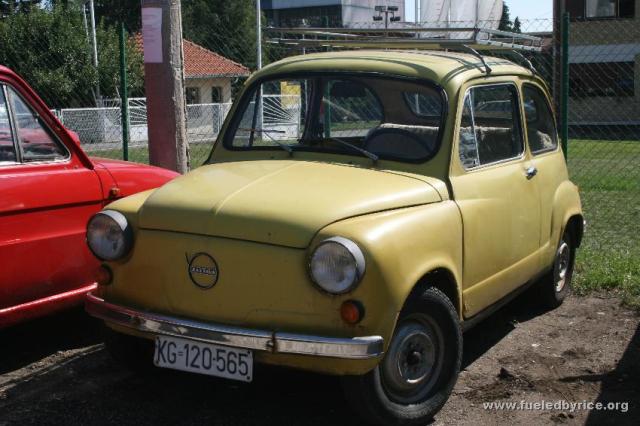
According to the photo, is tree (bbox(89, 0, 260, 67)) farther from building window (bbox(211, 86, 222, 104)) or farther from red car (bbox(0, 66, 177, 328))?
red car (bbox(0, 66, 177, 328))

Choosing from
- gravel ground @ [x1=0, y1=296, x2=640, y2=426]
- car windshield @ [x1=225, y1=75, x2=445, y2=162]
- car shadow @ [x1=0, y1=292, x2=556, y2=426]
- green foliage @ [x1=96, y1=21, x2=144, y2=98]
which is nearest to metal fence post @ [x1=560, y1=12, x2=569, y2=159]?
gravel ground @ [x1=0, y1=296, x2=640, y2=426]

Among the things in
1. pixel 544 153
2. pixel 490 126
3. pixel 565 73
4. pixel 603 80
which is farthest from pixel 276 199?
pixel 603 80

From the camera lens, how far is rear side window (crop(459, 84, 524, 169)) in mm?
4711

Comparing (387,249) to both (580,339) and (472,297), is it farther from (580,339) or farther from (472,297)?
(580,339)

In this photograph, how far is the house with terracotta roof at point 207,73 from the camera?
34.0m

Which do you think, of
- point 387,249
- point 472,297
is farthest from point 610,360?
point 387,249

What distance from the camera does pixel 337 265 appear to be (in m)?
3.53

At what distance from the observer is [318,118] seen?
507 centimetres

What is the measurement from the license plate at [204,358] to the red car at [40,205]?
113cm

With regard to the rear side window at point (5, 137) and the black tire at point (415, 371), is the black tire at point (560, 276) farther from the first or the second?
the rear side window at point (5, 137)

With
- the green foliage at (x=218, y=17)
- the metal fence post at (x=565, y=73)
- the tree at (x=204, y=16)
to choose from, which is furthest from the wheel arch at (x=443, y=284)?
the green foliage at (x=218, y=17)

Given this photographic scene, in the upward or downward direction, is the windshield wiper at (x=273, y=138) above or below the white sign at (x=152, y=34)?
below

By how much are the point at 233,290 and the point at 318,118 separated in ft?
5.48

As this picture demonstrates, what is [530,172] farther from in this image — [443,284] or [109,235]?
[109,235]
